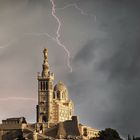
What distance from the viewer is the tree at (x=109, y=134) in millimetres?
190262

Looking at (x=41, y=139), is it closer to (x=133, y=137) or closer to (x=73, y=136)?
(x=73, y=136)

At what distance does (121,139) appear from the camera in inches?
7534

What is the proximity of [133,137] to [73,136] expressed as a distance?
56.1ft

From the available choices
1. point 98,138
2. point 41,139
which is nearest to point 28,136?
point 41,139

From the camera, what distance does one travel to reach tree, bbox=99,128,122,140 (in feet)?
624

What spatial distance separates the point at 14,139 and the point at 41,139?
31.0ft

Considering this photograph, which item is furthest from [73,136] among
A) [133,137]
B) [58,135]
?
[133,137]

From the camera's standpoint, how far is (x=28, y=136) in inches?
7623

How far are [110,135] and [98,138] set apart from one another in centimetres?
453

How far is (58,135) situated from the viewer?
199m

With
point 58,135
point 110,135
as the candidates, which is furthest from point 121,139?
point 58,135

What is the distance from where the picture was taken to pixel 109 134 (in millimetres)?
191375

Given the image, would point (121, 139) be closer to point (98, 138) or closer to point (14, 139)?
point (98, 138)

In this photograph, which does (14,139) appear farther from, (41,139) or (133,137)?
(133,137)
